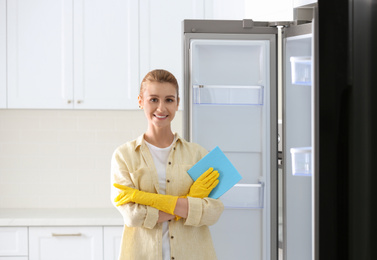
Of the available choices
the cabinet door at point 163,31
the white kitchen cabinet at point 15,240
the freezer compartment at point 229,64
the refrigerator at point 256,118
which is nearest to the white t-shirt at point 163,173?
the refrigerator at point 256,118

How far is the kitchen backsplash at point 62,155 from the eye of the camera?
11.2 feet

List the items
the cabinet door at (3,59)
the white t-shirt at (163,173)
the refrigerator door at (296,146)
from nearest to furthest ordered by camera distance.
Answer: the white t-shirt at (163,173), the refrigerator door at (296,146), the cabinet door at (3,59)

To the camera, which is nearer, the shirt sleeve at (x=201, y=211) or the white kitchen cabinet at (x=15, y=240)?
the shirt sleeve at (x=201, y=211)

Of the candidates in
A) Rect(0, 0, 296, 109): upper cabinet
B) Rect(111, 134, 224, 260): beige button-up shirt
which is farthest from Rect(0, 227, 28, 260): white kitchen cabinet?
Rect(111, 134, 224, 260): beige button-up shirt

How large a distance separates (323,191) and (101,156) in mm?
3002

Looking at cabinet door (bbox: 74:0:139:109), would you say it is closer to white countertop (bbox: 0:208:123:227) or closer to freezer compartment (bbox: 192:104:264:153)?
white countertop (bbox: 0:208:123:227)

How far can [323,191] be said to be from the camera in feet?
1.76

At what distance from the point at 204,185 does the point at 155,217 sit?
0.21 metres

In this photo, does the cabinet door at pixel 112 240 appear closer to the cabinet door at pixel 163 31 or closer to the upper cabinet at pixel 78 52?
the upper cabinet at pixel 78 52

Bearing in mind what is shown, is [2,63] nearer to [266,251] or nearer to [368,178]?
[266,251]

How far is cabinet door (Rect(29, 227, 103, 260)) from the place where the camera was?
2.87 m

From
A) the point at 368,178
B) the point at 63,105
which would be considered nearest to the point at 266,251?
the point at 63,105

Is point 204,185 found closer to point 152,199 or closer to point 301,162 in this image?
point 152,199

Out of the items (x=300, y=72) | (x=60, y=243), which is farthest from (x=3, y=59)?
(x=300, y=72)
